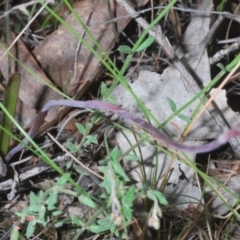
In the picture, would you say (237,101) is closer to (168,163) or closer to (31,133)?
(168,163)

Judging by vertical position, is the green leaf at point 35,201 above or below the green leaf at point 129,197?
above

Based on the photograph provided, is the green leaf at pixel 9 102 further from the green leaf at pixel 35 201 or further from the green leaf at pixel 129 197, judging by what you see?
the green leaf at pixel 129 197

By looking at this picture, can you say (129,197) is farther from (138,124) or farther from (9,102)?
(9,102)

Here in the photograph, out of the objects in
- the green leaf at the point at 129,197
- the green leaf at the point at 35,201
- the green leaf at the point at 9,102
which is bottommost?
the green leaf at the point at 129,197

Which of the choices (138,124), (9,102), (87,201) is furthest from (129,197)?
(9,102)

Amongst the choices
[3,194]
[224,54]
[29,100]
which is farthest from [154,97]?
[3,194]

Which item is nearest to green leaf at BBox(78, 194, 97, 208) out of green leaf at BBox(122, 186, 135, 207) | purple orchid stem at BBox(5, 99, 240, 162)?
green leaf at BBox(122, 186, 135, 207)

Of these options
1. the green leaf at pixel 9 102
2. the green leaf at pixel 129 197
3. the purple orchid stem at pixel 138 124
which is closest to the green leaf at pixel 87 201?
the green leaf at pixel 129 197

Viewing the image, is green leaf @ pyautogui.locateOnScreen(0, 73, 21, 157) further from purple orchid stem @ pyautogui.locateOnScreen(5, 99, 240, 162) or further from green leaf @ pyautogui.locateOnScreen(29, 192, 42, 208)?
green leaf @ pyautogui.locateOnScreen(29, 192, 42, 208)
